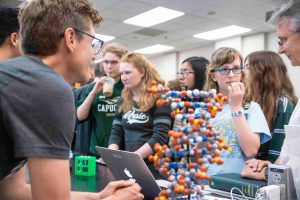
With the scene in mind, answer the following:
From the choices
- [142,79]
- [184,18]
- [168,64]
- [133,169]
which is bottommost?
[133,169]

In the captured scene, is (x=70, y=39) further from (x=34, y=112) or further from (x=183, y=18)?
(x=183, y=18)

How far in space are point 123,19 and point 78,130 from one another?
4161mm

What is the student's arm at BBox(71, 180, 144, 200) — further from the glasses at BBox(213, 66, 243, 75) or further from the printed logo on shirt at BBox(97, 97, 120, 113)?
the printed logo on shirt at BBox(97, 97, 120, 113)

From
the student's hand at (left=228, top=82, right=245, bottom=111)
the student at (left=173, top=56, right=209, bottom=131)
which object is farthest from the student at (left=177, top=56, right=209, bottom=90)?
the student's hand at (left=228, top=82, right=245, bottom=111)

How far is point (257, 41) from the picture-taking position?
7246mm

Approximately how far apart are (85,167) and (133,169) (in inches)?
22.1

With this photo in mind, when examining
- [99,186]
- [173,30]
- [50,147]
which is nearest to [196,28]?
[173,30]

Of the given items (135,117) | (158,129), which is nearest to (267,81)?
(158,129)

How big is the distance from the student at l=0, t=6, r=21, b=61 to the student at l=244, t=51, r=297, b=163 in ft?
3.87

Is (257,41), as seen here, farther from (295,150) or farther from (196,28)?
(295,150)

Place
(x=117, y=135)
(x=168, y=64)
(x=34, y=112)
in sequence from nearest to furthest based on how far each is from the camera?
1. (x=34, y=112)
2. (x=117, y=135)
3. (x=168, y=64)

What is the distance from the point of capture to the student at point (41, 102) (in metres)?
0.66

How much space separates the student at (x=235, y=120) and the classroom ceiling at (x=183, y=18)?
3503 millimetres

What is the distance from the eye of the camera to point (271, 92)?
65.6 inches
